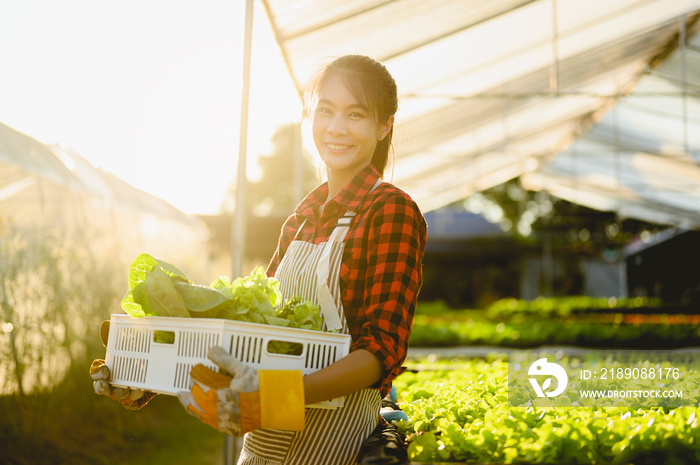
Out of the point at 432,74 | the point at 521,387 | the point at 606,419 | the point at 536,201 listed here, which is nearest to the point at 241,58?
the point at 521,387

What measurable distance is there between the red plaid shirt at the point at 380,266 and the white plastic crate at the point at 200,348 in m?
0.10

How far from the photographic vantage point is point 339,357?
59.2 inches

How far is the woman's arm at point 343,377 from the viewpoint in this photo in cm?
140

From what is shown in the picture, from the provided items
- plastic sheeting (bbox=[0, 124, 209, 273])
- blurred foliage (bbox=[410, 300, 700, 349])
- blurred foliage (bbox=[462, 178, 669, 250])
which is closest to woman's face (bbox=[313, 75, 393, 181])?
plastic sheeting (bbox=[0, 124, 209, 273])

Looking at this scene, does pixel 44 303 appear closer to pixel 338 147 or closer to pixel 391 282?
pixel 338 147

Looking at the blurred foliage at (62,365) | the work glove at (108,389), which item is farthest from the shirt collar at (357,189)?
the blurred foliage at (62,365)

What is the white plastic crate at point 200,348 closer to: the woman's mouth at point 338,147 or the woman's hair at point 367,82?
the woman's mouth at point 338,147

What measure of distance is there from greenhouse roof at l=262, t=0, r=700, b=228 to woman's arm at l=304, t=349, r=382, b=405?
0.86 metres

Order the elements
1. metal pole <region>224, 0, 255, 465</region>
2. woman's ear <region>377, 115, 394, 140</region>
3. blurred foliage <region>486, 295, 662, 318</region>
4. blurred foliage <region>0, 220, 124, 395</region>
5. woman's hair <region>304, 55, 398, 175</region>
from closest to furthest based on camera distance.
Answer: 1. woman's hair <region>304, 55, 398, 175</region>
2. woman's ear <region>377, 115, 394, 140</region>
3. metal pole <region>224, 0, 255, 465</region>
4. blurred foliage <region>0, 220, 124, 395</region>
5. blurred foliage <region>486, 295, 662, 318</region>

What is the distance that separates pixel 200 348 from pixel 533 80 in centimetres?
759

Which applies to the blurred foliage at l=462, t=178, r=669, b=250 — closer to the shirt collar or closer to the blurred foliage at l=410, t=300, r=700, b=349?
the blurred foliage at l=410, t=300, r=700, b=349

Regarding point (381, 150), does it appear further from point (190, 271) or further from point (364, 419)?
point (190, 271)

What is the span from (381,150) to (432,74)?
481cm

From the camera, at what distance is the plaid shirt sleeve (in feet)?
4.87
